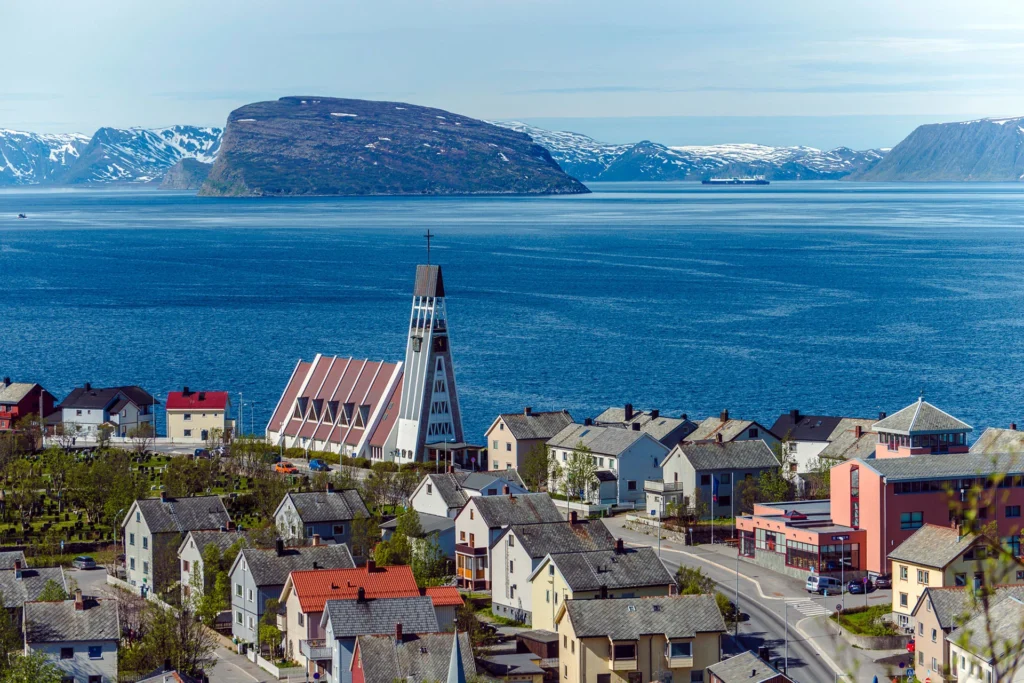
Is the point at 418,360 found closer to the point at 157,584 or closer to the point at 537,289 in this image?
the point at 157,584

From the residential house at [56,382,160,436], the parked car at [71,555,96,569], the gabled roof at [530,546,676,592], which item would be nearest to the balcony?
the gabled roof at [530,546,676,592]

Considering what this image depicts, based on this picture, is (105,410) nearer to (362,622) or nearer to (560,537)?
(560,537)

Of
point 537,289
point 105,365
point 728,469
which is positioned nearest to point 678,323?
point 537,289

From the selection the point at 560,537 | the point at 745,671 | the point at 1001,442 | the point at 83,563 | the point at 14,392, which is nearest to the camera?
the point at 745,671

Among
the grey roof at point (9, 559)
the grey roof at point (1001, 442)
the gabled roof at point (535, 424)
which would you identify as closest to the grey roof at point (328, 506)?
the grey roof at point (9, 559)

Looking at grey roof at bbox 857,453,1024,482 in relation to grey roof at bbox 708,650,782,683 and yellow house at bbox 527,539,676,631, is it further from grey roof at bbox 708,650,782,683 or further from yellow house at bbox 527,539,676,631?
grey roof at bbox 708,650,782,683

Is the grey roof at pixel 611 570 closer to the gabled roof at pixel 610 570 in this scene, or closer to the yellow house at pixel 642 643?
the gabled roof at pixel 610 570

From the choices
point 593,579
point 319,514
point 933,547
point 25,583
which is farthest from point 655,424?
point 25,583
